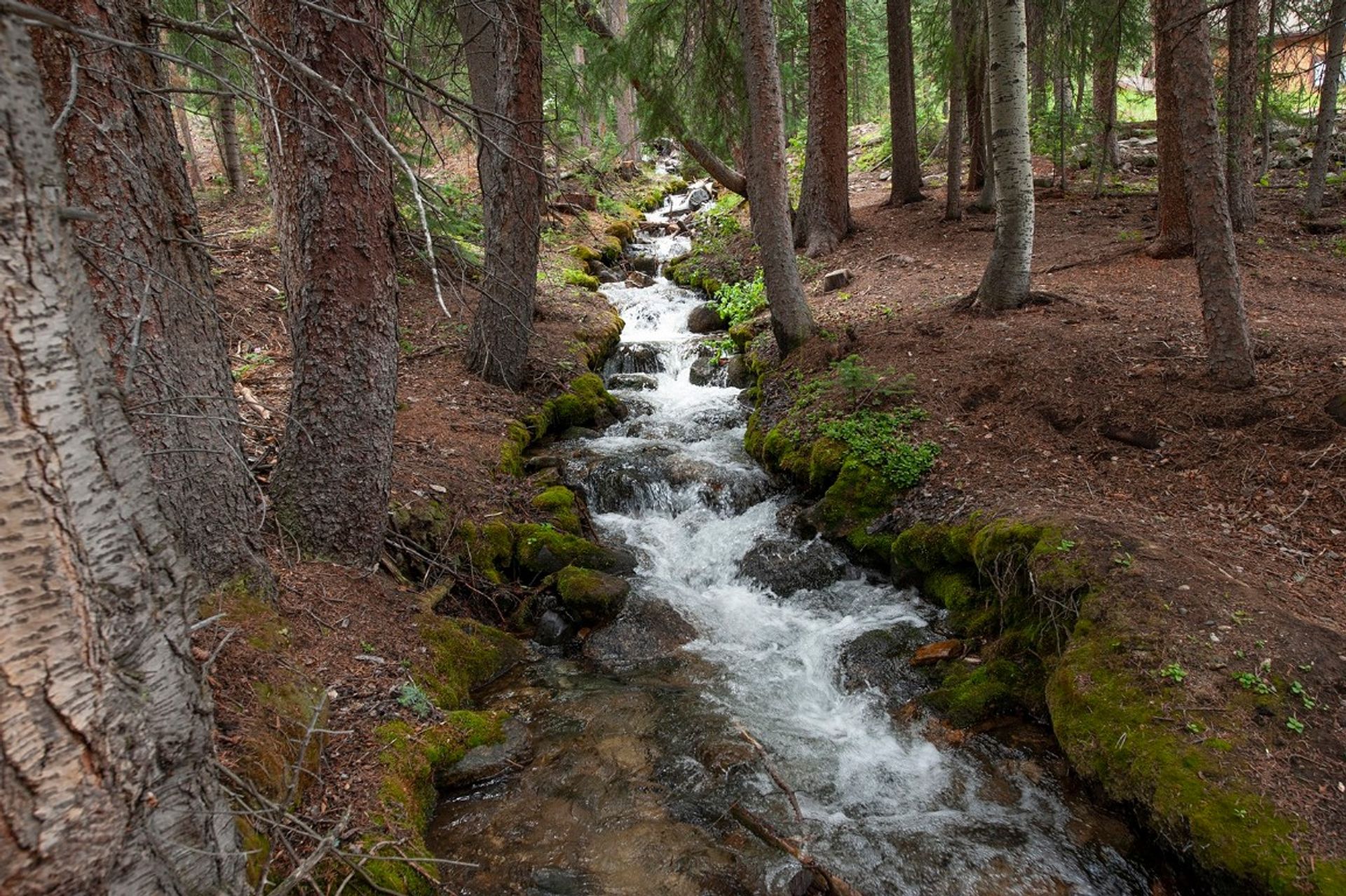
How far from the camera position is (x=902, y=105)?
14.1 m

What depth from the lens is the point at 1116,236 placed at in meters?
11.5

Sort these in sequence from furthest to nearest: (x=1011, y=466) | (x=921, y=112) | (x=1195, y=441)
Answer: (x=921, y=112)
(x=1011, y=466)
(x=1195, y=441)

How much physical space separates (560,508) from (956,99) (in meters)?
11.4

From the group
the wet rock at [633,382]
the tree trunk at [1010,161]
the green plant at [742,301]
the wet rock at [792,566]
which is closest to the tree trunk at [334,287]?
the wet rock at [792,566]

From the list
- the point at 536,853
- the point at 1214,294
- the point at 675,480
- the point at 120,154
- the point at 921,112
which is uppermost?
the point at 921,112

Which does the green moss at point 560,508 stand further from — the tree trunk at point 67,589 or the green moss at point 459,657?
the tree trunk at point 67,589

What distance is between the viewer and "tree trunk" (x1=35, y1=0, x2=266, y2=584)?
2773 mm

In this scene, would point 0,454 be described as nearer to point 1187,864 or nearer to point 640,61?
point 1187,864

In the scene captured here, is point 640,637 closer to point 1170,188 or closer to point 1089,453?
point 1089,453

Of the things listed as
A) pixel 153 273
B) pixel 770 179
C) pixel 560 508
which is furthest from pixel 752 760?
pixel 770 179

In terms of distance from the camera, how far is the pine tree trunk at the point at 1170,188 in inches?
376

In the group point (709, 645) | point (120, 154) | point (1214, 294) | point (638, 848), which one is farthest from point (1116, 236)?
point (120, 154)

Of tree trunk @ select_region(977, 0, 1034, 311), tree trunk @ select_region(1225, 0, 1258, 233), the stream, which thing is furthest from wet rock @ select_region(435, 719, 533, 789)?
tree trunk @ select_region(1225, 0, 1258, 233)

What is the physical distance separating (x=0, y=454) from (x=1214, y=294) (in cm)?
736
